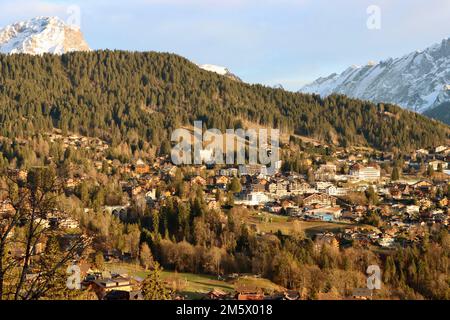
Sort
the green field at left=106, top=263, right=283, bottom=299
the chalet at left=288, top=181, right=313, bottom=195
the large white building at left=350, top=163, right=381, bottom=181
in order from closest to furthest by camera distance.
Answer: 1. the green field at left=106, top=263, right=283, bottom=299
2. the chalet at left=288, top=181, right=313, bottom=195
3. the large white building at left=350, top=163, right=381, bottom=181

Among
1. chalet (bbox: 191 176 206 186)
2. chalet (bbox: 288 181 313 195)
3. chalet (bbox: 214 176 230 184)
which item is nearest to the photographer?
chalet (bbox: 191 176 206 186)

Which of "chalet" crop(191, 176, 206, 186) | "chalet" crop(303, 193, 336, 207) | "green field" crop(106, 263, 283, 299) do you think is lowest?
"green field" crop(106, 263, 283, 299)

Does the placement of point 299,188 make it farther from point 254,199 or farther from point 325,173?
point 254,199

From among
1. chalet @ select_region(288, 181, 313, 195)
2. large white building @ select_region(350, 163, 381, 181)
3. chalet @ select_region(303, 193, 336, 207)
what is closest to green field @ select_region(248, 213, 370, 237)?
chalet @ select_region(303, 193, 336, 207)

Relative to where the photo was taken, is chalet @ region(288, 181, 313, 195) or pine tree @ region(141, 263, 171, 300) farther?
chalet @ region(288, 181, 313, 195)

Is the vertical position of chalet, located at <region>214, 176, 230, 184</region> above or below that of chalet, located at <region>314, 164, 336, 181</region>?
below

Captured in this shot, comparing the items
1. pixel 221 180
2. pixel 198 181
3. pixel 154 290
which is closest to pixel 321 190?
pixel 221 180

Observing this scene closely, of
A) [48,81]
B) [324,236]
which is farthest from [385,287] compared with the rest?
[48,81]

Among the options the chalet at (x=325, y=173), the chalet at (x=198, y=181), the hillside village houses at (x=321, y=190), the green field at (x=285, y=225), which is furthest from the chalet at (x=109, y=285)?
the chalet at (x=325, y=173)

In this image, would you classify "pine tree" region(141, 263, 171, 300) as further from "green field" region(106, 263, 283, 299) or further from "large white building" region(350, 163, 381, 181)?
"large white building" region(350, 163, 381, 181)
